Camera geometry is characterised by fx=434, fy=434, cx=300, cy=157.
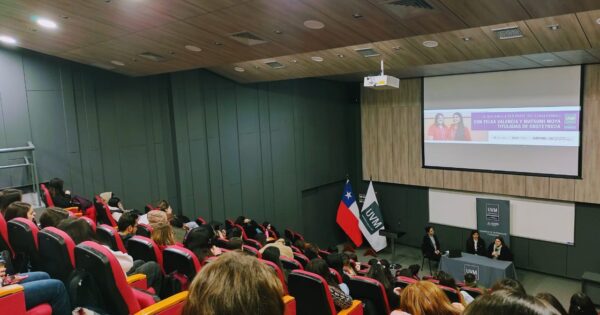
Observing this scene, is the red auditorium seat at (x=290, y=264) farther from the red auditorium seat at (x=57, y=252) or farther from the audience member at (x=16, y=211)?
the audience member at (x=16, y=211)

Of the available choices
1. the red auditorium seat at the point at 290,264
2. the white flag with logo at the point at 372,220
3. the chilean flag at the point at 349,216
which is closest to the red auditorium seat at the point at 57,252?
the red auditorium seat at the point at 290,264

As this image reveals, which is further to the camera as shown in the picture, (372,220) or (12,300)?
(372,220)

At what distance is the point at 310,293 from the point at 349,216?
27.5 ft

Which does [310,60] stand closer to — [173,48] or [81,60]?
[173,48]

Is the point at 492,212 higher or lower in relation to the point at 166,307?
lower

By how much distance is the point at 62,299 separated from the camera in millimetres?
2758

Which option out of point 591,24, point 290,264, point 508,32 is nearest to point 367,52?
point 508,32

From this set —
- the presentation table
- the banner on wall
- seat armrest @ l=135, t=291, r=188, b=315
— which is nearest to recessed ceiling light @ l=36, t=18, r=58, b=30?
seat armrest @ l=135, t=291, r=188, b=315

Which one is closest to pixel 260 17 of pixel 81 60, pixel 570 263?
pixel 81 60

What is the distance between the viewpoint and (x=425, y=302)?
2855 mm

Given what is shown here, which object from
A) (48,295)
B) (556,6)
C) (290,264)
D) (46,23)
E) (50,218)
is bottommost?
(290,264)

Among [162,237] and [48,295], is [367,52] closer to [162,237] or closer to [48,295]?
[162,237]

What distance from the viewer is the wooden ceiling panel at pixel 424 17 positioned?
3795mm

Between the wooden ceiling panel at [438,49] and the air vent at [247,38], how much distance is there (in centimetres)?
240
